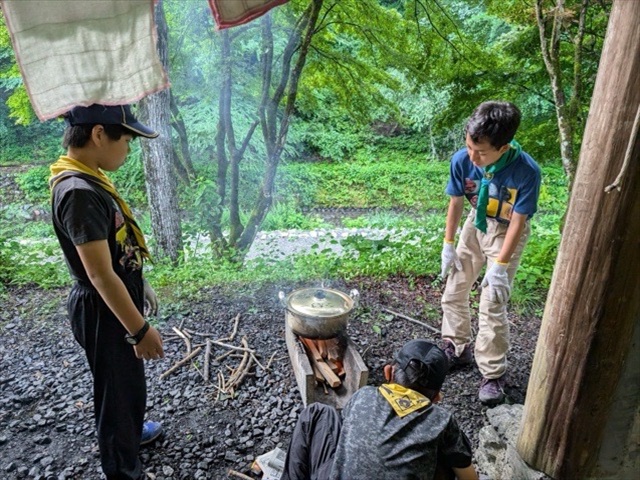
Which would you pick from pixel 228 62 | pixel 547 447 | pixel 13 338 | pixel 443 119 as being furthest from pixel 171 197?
pixel 547 447

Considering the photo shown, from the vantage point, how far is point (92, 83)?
1566mm

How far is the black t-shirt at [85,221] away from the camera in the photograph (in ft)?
6.08

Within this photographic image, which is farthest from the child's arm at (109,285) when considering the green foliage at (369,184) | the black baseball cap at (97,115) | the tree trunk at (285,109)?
the green foliage at (369,184)

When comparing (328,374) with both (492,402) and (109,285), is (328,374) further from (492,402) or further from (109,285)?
(109,285)

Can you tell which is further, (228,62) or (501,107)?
(228,62)

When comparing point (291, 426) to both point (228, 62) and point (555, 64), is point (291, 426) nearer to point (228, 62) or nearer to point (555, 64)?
point (555, 64)

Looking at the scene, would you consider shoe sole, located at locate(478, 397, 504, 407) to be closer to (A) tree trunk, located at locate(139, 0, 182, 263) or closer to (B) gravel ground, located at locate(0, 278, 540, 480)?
(B) gravel ground, located at locate(0, 278, 540, 480)

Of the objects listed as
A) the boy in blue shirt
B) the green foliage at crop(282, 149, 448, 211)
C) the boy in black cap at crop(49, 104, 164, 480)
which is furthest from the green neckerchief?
the green foliage at crop(282, 149, 448, 211)

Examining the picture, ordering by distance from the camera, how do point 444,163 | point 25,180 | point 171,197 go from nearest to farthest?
point 171,197 → point 25,180 → point 444,163

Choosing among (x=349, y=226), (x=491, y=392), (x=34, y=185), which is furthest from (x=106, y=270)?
(x=34, y=185)

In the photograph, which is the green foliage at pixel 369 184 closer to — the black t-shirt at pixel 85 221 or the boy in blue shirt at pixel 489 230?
the boy in blue shirt at pixel 489 230

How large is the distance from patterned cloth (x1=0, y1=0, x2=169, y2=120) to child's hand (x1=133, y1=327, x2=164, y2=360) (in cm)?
107

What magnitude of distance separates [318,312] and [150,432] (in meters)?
1.36

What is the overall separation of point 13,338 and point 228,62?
436 cm
